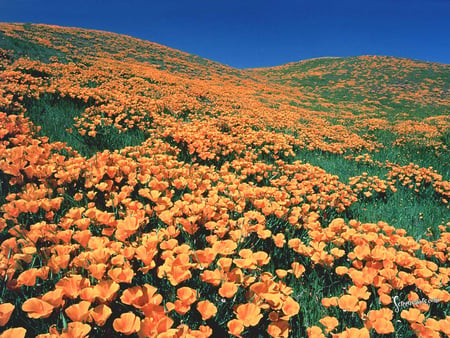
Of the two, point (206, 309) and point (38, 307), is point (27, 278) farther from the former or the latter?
point (206, 309)

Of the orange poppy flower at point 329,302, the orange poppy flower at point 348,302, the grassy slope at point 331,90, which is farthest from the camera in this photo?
the grassy slope at point 331,90

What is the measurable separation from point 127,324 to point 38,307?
39 centimetres

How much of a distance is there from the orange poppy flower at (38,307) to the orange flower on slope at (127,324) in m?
0.29

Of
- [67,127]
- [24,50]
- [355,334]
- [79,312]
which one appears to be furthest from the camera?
[24,50]

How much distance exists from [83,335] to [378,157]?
23.0 ft

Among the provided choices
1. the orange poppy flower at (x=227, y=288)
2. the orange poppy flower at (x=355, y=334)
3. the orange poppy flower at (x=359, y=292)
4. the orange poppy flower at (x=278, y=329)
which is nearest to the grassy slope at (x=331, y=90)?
the orange poppy flower at (x=359, y=292)

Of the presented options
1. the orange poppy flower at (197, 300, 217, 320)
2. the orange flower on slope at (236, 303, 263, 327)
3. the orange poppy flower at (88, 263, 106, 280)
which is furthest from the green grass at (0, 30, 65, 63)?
the orange flower on slope at (236, 303, 263, 327)

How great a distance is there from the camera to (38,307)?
114 cm

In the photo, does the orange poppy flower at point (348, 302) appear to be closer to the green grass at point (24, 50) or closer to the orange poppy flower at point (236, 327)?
the orange poppy flower at point (236, 327)

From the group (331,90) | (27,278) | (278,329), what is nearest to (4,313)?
(27,278)

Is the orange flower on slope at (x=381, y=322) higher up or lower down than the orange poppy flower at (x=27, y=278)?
lower down

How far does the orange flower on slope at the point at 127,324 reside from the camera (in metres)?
1.12

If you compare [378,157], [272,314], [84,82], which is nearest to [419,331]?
[272,314]

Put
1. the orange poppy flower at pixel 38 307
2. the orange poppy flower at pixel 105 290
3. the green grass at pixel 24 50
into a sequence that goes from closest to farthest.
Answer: the orange poppy flower at pixel 38 307 < the orange poppy flower at pixel 105 290 < the green grass at pixel 24 50
